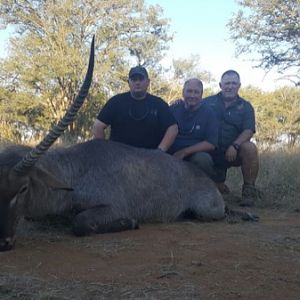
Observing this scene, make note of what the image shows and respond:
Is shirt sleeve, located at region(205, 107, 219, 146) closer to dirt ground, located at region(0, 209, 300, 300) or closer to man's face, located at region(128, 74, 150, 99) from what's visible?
man's face, located at region(128, 74, 150, 99)

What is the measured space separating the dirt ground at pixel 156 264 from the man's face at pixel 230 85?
2426mm

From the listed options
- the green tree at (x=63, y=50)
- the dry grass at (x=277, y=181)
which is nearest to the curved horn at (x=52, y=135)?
the dry grass at (x=277, y=181)

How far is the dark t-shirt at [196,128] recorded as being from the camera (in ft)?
20.5

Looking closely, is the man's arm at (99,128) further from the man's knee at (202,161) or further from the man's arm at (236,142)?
the man's arm at (236,142)

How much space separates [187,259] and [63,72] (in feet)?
58.1

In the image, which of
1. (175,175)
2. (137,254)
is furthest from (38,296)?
(175,175)

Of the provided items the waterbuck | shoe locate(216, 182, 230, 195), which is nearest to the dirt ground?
the waterbuck

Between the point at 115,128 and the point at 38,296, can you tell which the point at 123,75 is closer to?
the point at 115,128

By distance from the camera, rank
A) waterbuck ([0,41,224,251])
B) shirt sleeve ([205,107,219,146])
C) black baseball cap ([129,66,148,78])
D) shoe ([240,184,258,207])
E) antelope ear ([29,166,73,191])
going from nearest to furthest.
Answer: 1. waterbuck ([0,41,224,251])
2. antelope ear ([29,166,73,191])
3. black baseball cap ([129,66,148,78])
4. shirt sleeve ([205,107,219,146])
5. shoe ([240,184,258,207])

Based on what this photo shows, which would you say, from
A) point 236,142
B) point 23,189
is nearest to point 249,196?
point 236,142

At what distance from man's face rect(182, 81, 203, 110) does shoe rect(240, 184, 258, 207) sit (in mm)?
1126

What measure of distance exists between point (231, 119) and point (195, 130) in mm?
788

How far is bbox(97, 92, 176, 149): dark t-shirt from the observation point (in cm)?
597

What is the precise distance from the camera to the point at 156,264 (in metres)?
3.48
